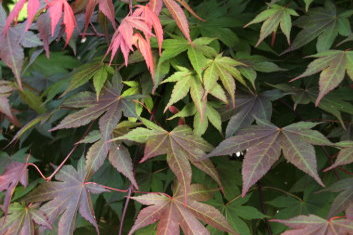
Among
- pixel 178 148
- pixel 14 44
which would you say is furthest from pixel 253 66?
pixel 14 44

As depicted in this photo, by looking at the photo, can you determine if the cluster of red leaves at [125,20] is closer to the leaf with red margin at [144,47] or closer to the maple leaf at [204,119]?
the leaf with red margin at [144,47]

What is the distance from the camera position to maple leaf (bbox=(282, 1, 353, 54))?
141 centimetres

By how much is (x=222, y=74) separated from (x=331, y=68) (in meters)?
0.28

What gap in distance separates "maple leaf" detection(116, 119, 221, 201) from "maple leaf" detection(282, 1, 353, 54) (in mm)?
408

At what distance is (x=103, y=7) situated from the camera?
1164 millimetres

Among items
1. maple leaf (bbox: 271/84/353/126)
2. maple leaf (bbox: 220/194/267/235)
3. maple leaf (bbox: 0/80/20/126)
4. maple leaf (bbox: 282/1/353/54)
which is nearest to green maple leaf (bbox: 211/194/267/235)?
maple leaf (bbox: 220/194/267/235)

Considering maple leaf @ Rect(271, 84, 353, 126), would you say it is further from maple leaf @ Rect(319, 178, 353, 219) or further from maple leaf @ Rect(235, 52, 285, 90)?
maple leaf @ Rect(319, 178, 353, 219)

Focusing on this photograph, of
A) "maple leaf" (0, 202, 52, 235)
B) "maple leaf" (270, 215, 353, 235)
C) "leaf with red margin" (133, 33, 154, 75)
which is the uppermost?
"leaf with red margin" (133, 33, 154, 75)

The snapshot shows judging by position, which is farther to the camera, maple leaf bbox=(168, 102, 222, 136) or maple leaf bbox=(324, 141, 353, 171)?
maple leaf bbox=(168, 102, 222, 136)

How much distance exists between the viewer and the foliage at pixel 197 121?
117 cm

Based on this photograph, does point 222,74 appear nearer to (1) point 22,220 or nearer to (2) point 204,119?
(2) point 204,119

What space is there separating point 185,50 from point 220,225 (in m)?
0.51

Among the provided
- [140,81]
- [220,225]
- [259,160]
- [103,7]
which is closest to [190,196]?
[220,225]

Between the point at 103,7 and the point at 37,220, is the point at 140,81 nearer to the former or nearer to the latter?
the point at 103,7
